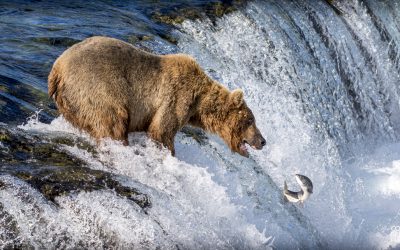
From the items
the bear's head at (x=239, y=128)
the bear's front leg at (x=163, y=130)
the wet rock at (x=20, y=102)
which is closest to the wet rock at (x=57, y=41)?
the wet rock at (x=20, y=102)

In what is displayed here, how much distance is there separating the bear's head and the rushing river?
26 cm

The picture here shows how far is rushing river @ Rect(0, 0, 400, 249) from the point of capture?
573 centimetres

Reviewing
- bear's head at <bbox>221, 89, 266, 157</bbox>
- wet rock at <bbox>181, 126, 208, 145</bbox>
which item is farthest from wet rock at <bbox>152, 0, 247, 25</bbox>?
bear's head at <bbox>221, 89, 266, 157</bbox>

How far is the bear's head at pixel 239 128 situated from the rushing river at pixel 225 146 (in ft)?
0.86

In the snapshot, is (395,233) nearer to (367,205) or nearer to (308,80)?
(367,205)

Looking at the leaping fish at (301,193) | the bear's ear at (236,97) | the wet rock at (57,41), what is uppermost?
the bear's ear at (236,97)

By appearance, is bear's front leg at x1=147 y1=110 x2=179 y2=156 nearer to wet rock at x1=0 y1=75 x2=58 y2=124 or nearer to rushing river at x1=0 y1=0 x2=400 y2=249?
rushing river at x1=0 y1=0 x2=400 y2=249

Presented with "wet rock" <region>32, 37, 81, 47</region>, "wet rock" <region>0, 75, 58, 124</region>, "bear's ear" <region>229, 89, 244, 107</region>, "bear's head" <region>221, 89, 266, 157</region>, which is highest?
"bear's ear" <region>229, 89, 244, 107</region>

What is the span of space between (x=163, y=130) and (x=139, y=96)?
15.4 inches

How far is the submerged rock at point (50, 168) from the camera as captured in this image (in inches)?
231

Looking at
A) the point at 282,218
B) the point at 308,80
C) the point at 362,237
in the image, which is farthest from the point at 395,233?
the point at 308,80

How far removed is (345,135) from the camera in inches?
521

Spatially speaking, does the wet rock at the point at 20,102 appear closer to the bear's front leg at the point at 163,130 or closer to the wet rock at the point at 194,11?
the bear's front leg at the point at 163,130

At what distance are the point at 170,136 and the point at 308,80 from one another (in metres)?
5.69
